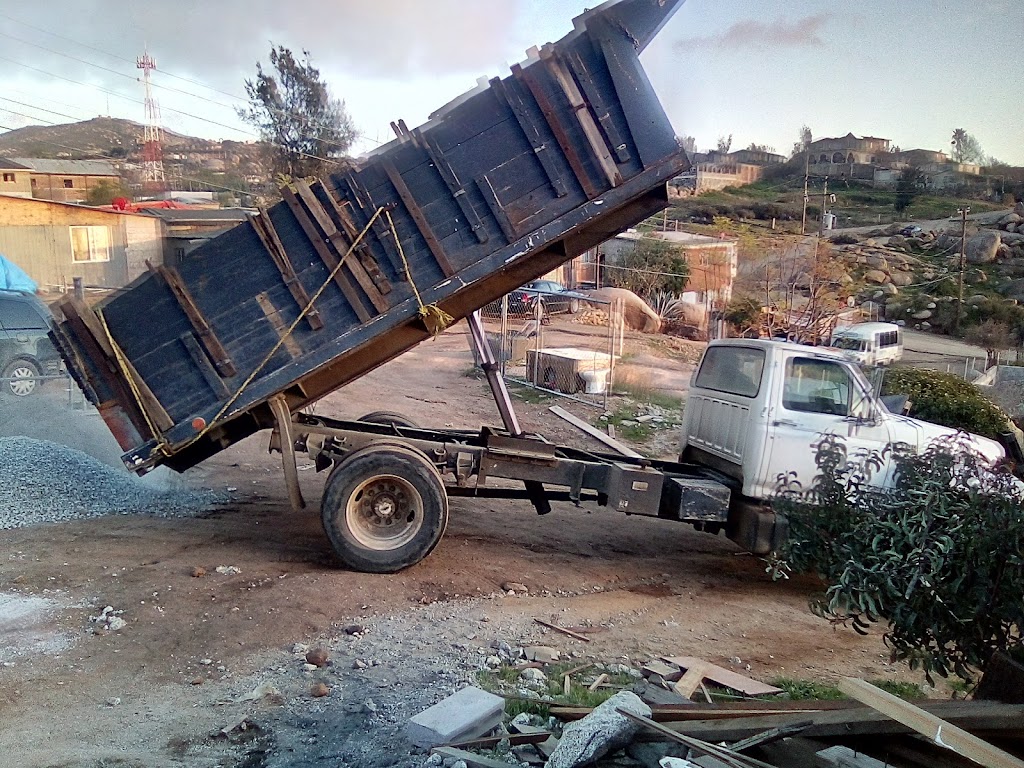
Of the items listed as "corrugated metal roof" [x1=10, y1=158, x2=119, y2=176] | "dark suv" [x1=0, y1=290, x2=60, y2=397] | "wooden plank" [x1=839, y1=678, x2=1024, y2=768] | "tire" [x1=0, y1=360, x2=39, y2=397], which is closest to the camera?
"wooden plank" [x1=839, y1=678, x2=1024, y2=768]

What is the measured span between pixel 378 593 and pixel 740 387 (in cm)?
358

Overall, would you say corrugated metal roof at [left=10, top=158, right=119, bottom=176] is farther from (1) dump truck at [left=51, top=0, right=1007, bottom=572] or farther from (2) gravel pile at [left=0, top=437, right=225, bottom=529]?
(1) dump truck at [left=51, top=0, right=1007, bottom=572]

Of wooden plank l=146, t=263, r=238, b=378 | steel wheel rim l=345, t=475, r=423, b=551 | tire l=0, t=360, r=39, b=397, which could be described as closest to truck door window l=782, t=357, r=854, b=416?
steel wheel rim l=345, t=475, r=423, b=551

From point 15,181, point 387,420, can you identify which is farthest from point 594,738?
point 15,181

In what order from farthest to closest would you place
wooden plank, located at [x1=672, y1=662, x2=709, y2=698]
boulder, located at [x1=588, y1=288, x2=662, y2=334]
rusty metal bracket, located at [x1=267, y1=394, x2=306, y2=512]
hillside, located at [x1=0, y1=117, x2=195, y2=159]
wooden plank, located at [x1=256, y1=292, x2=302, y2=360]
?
hillside, located at [x1=0, y1=117, x2=195, y2=159]
boulder, located at [x1=588, y1=288, x2=662, y2=334]
rusty metal bracket, located at [x1=267, y1=394, x2=306, y2=512]
wooden plank, located at [x1=256, y1=292, x2=302, y2=360]
wooden plank, located at [x1=672, y1=662, x2=709, y2=698]

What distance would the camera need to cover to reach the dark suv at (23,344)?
41.9 feet

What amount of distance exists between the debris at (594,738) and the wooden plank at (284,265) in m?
3.79

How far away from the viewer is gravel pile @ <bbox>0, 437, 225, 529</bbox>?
26.1 ft

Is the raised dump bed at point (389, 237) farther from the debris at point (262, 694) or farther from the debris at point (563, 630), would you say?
the debris at point (563, 630)

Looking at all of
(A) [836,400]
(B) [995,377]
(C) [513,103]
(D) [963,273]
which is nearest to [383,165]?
(C) [513,103]

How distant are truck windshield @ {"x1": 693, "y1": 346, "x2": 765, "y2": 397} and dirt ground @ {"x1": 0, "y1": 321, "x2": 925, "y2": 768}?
1.67 metres

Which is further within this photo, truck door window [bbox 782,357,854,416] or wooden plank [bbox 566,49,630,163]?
truck door window [bbox 782,357,854,416]

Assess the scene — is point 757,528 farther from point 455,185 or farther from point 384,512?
point 455,185

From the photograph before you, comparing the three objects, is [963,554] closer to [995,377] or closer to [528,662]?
[528,662]
